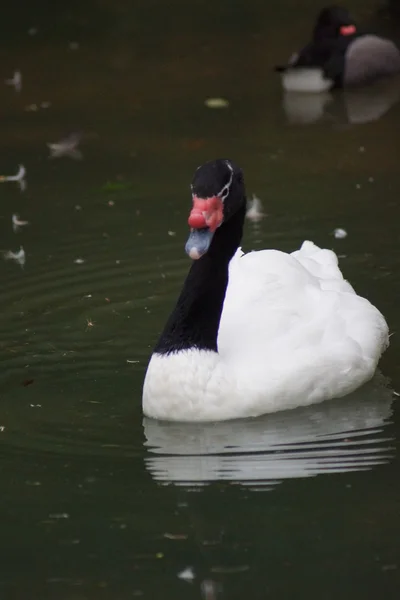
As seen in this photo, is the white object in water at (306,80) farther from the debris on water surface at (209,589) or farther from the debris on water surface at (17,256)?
the debris on water surface at (209,589)

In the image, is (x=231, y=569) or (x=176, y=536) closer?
(x=231, y=569)

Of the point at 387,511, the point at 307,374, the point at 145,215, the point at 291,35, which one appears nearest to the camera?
the point at 387,511

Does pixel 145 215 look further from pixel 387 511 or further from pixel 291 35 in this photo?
pixel 291 35

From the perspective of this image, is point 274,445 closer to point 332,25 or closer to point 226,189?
point 226,189

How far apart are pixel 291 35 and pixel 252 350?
859cm

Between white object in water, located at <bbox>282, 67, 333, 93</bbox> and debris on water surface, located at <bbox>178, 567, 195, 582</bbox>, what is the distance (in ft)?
26.6

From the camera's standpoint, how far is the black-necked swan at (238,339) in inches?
235

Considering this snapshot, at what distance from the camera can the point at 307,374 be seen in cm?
616

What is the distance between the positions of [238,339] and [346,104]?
6049mm

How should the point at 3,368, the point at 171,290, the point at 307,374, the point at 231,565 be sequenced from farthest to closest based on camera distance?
the point at 171,290, the point at 3,368, the point at 307,374, the point at 231,565

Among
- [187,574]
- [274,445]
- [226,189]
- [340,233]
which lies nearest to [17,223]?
[340,233]

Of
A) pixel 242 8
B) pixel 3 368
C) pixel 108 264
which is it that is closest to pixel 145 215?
pixel 108 264

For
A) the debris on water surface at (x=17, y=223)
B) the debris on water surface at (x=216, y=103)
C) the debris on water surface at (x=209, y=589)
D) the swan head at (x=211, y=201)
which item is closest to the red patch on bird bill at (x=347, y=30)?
the debris on water surface at (x=216, y=103)

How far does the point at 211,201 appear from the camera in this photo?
18.8 feet
